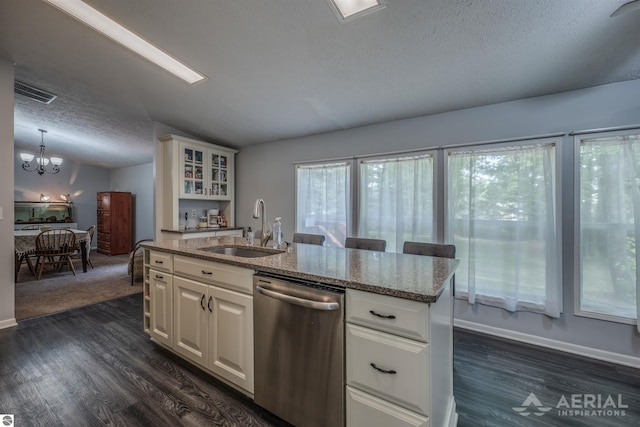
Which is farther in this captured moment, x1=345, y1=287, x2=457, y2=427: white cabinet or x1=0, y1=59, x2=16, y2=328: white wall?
x1=0, y1=59, x2=16, y2=328: white wall

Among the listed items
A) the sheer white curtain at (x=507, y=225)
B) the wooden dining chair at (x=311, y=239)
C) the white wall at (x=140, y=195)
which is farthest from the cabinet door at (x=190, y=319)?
the white wall at (x=140, y=195)

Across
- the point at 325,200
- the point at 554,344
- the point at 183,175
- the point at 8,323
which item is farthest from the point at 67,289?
the point at 554,344

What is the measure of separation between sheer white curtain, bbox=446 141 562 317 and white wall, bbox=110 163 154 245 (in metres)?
7.15

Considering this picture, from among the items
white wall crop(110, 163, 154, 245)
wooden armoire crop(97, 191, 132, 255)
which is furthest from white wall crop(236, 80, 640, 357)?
wooden armoire crop(97, 191, 132, 255)

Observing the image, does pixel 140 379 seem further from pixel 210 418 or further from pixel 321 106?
pixel 321 106

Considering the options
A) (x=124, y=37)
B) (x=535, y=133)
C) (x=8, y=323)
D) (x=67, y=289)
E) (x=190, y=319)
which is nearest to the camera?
(x=190, y=319)

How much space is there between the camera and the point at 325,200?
3.81 m

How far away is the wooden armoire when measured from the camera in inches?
274

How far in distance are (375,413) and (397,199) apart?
236 cm

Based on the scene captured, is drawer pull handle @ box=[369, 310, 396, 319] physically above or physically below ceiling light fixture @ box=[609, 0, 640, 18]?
below

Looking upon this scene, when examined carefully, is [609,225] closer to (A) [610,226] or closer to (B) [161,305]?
(A) [610,226]

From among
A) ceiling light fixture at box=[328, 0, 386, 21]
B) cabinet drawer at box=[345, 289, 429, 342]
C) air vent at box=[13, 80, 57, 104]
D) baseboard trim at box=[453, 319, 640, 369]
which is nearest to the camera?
cabinet drawer at box=[345, 289, 429, 342]

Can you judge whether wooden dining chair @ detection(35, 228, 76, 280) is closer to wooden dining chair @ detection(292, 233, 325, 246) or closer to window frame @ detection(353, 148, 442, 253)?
wooden dining chair @ detection(292, 233, 325, 246)

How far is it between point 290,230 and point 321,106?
76.5 inches
